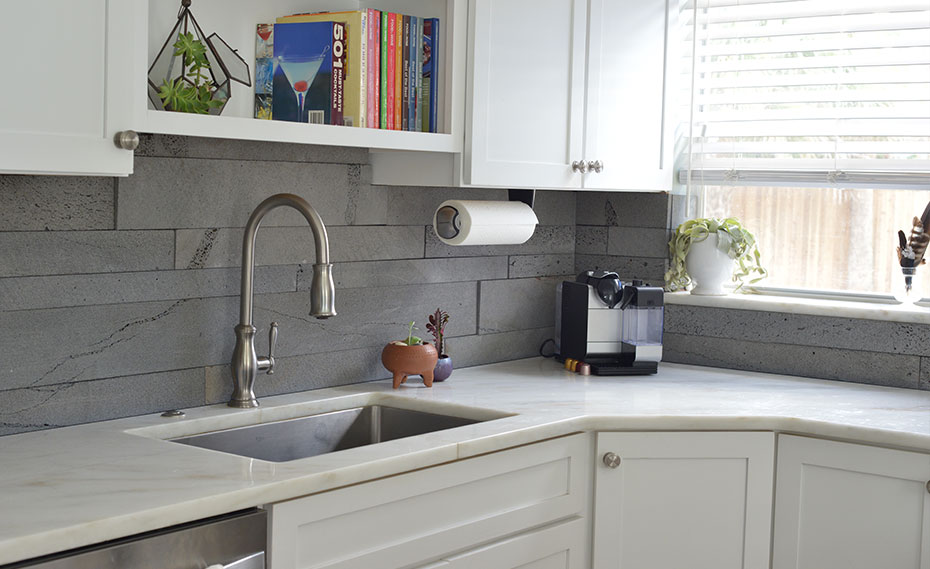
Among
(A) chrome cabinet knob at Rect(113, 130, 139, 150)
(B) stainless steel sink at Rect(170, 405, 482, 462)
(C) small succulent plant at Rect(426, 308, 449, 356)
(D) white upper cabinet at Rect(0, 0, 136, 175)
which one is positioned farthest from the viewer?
(C) small succulent plant at Rect(426, 308, 449, 356)

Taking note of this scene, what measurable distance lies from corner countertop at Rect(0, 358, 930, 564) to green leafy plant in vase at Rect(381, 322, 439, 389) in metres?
0.04

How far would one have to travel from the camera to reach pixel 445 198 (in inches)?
119

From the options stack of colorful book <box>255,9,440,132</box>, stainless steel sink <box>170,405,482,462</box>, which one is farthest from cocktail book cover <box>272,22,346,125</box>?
stainless steel sink <box>170,405,482,462</box>

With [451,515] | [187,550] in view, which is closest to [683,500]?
[451,515]

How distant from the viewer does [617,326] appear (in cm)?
311

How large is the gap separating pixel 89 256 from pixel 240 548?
0.76m

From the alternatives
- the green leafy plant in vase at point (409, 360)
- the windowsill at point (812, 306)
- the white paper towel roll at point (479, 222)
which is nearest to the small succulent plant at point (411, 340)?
the green leafy plant in vase at point (409, 360)

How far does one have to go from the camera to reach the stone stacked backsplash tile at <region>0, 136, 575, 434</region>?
82.5 inches

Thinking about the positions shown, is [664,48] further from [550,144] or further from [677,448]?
[677,448]

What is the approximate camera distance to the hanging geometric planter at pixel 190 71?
7.00ft

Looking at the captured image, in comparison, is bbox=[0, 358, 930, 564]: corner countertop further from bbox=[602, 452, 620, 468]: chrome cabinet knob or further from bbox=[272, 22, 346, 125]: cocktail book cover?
bbox=[272, 22, 346, 125]: cocktail book cover

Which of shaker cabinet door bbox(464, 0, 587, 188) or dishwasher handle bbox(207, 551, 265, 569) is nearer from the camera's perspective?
dishwasher handle bbox(207, 551, 265, 569)

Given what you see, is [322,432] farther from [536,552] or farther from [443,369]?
[536,552]

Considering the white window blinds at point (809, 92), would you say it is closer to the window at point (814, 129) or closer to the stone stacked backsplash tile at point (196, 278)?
the window at point (814, 129)
